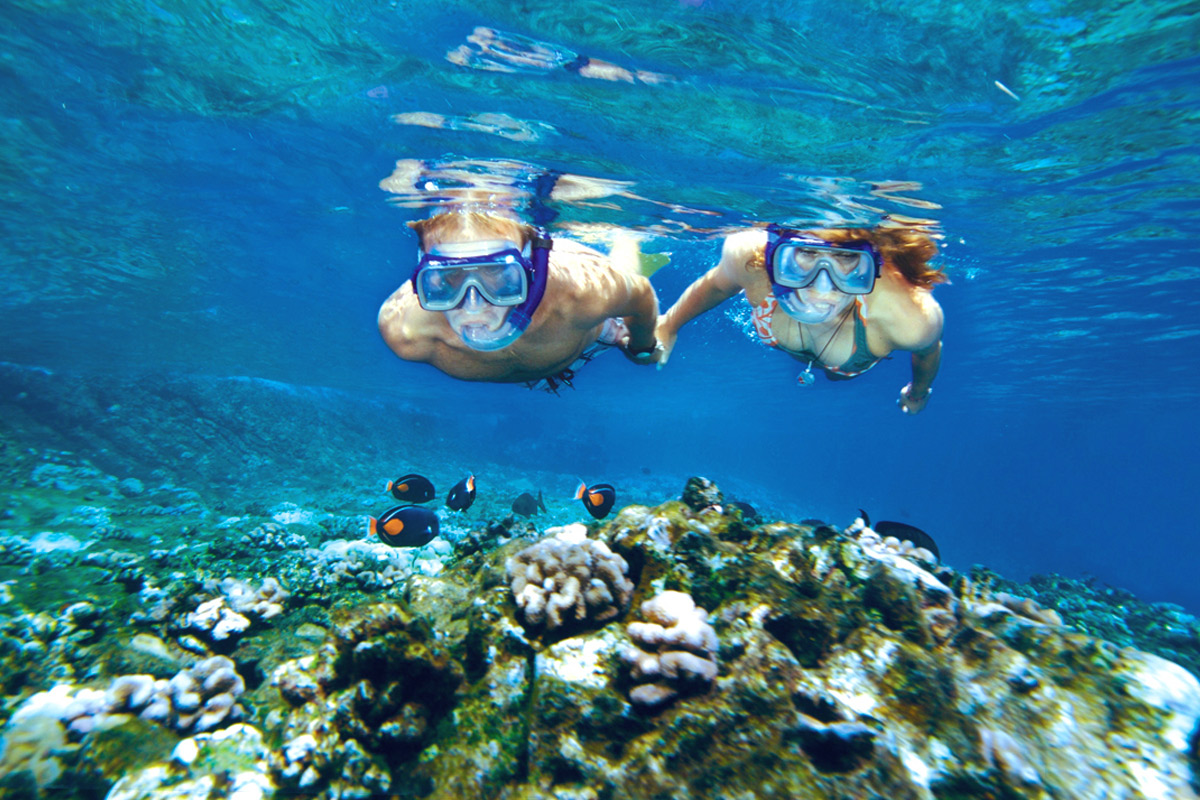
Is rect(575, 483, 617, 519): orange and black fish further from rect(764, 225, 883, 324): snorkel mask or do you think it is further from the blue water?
the blue water

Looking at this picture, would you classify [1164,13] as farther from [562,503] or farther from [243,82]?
[562,503]

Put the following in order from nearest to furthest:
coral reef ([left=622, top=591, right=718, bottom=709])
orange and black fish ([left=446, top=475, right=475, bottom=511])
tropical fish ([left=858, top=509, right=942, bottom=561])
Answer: coral reef ([left=622, top=591, right=718, bottom=709]), tropical fish ([left=858, top=509, right=942, bottom=561]), orange and black fish ([left=446, top=475, right=475, bottom=511])

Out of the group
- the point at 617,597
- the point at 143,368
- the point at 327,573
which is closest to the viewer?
the point at 617,597

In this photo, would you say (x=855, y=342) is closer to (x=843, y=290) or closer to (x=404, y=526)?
(x=843, y=290)

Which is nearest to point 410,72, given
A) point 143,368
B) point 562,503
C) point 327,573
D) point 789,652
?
point 327,573

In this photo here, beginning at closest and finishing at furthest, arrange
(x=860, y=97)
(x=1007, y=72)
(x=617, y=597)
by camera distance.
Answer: (x=617, y=597)
(x=1007, y=72)
(x=860, y=97)

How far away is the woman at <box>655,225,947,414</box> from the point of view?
16.0 ft

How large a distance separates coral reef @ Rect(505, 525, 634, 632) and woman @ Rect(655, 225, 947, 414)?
11.8 feet

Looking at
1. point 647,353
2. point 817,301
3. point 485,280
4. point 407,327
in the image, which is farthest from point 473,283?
point 817,301

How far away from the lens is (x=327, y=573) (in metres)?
5.39

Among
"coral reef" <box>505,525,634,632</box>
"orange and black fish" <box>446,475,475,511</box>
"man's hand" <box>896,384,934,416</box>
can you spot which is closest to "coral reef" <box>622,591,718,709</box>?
"coral reef" <box>505,525,634,632</box>

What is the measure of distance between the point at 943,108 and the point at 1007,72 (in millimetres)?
869

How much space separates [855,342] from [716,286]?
1.79 m

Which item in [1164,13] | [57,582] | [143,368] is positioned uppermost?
[1164,13]
